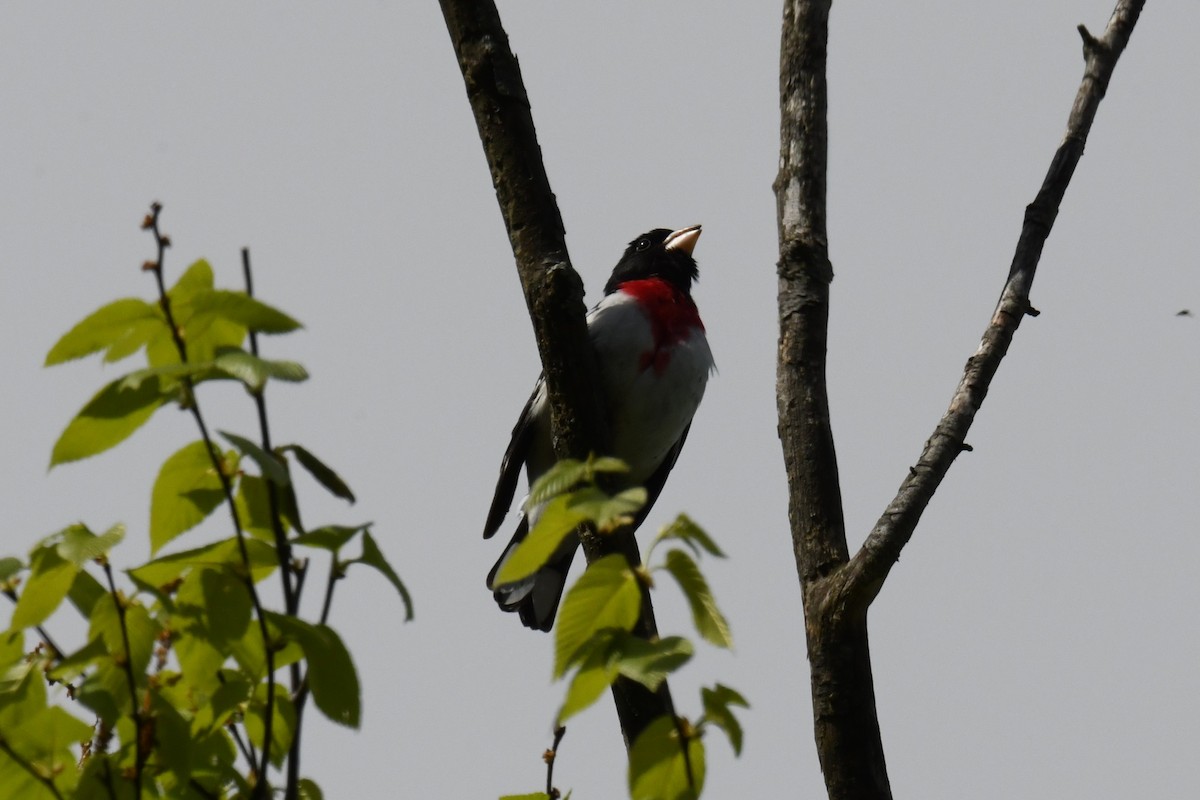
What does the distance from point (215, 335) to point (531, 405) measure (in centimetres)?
448

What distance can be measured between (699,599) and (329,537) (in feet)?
1.58

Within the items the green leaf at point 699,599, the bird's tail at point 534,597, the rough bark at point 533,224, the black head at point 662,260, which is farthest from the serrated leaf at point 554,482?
the black head at point 662,260

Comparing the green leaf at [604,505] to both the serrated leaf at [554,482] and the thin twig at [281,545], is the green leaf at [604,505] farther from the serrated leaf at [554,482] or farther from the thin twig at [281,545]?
the thin twig at [281,545]

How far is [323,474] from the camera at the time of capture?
1767mm

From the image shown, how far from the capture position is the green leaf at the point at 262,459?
156 centimetres

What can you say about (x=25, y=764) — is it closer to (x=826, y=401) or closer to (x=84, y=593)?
(x=84, y=593)

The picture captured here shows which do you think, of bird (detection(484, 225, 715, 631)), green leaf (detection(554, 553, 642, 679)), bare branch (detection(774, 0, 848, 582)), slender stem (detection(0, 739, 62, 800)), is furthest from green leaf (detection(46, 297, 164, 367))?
bird (detection(484, 225, 715, 631))

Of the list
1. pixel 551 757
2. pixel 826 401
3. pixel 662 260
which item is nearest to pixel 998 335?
pixel 826 401

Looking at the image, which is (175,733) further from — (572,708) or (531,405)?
(531,405)

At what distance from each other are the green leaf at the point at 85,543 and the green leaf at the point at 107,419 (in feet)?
0.32

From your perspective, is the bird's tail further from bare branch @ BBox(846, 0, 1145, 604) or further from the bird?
bare branch @ BBox(846, 0, 1145, 604)

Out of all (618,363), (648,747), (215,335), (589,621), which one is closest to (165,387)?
(215,335)

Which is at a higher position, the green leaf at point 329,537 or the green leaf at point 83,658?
the green leaf at point 329,537

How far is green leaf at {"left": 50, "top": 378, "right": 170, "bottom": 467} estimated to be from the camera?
1.63 meters
